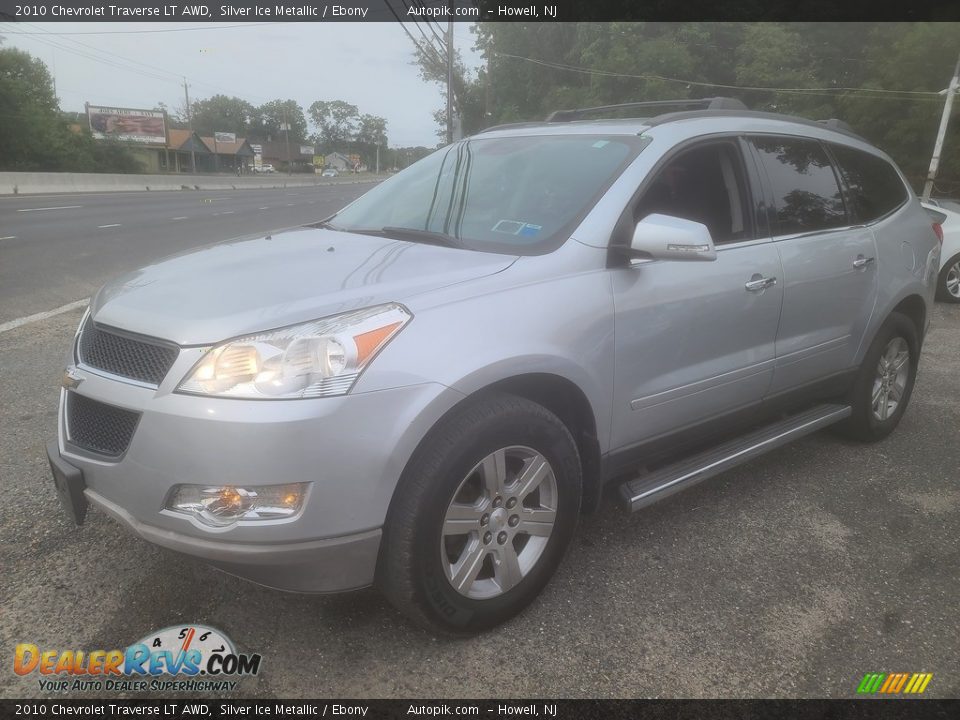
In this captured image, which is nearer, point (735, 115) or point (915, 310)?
point (735, 115)

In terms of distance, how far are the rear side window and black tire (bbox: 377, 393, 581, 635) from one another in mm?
2520

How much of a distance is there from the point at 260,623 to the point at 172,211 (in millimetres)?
20503

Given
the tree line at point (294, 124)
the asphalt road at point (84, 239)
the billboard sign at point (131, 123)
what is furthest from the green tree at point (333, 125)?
the asphalt road at point (84, 239)

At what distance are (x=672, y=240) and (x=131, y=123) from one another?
82.1 m

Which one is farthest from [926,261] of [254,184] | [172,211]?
[254,184]

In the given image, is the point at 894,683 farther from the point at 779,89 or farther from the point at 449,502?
the point at 779,89

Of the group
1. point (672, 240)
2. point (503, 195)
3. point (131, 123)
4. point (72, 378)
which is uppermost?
point (131, 123)

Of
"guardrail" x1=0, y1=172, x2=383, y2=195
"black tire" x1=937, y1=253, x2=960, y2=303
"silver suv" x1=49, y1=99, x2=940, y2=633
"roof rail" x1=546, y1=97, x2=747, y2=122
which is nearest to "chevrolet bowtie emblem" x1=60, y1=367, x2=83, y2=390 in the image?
"silver suv" x1=49, y1=99, x2=940, y2=633

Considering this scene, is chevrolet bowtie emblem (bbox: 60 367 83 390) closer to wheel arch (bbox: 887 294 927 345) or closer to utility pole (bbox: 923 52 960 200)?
wheel arch (bbox: 887 294 927 345)

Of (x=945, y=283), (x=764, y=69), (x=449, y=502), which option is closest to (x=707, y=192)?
(x=449, y=502)

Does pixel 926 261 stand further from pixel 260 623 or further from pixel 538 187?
pixel 260 623

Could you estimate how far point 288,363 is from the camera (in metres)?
1.97

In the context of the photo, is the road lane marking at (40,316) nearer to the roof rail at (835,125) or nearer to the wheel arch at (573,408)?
the wheel arch at (573,408)

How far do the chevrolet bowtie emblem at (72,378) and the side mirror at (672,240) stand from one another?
191 centimetres
